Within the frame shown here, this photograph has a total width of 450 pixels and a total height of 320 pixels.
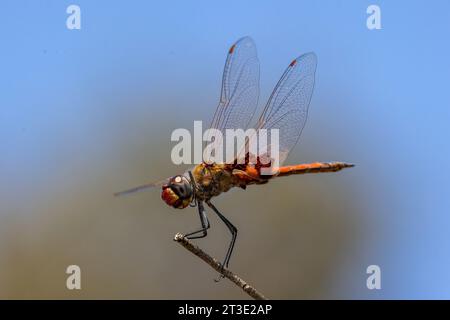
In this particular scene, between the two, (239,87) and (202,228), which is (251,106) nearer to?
(239,87)

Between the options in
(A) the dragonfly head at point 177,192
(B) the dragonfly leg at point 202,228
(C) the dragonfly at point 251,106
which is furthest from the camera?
(C) the dragonfly at point 251,106

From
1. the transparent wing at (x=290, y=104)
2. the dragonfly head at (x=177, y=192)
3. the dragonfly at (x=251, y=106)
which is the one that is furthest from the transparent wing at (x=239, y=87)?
the dragonfly head at (x=177, y=192)

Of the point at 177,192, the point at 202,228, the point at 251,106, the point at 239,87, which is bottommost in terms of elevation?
the point at 202,228

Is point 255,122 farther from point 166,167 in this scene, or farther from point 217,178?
point 166,167

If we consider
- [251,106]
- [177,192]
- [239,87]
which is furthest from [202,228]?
[239,87]

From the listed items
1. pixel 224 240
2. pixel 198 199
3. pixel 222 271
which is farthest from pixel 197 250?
pixel 224 240

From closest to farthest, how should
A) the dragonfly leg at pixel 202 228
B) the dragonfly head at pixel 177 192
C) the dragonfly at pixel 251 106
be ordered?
the dragonfly head at pixel 177 192
the dragonfly leg at pixel 202 228
the dragonfly at pixel 251 106

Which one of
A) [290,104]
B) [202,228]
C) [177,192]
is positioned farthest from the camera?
[290,104]

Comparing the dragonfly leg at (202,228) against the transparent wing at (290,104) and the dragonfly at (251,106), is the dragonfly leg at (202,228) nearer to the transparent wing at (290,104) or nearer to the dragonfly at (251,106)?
the dragonfly at (251,106)
